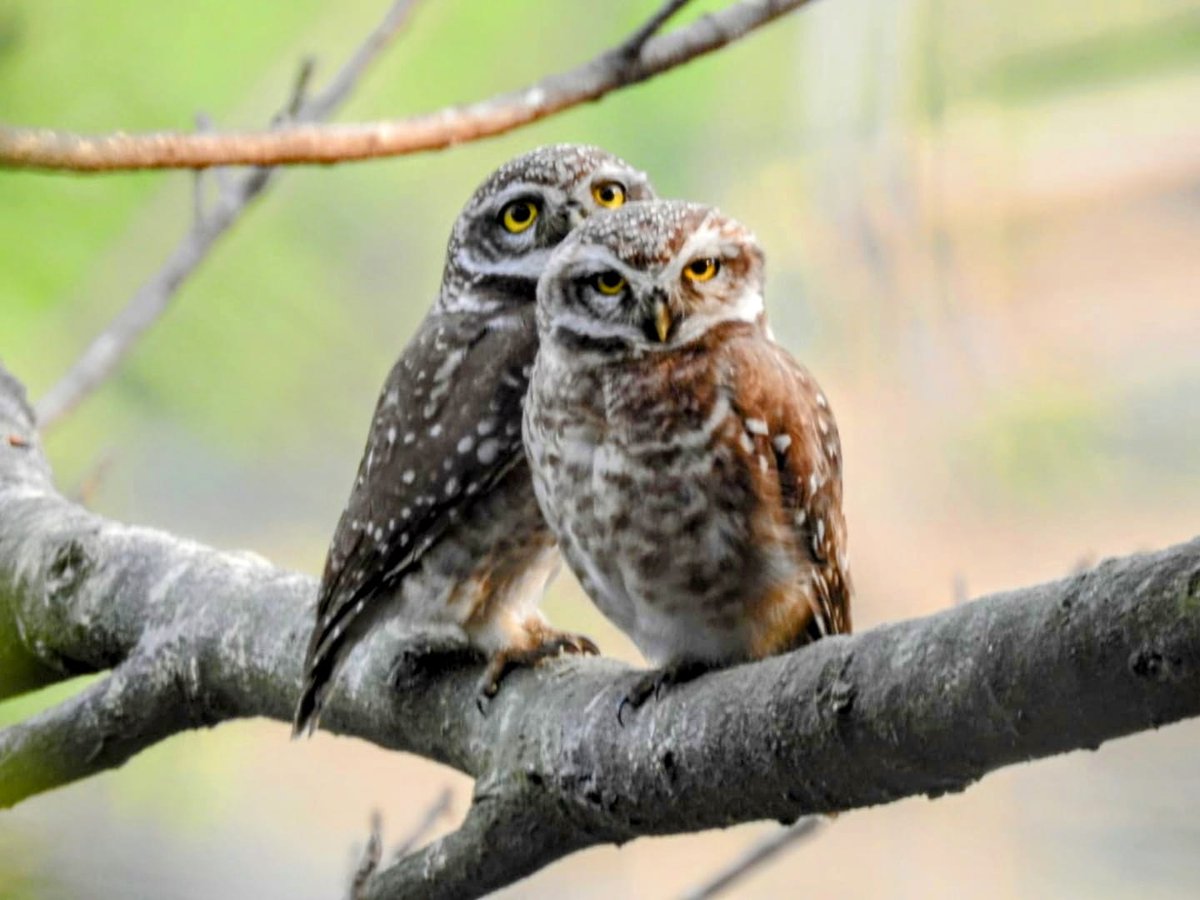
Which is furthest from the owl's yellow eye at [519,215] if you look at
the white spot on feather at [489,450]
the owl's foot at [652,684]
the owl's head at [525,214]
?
the owl's foot at [652,684]

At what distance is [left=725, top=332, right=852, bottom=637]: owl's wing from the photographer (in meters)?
1.50

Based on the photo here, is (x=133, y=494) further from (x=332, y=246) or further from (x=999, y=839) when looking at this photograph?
(x=999, y=839)

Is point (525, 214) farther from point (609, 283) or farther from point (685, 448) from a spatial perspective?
point (685, 448)

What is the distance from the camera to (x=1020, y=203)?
250cm

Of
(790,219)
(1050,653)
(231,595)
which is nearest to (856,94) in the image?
(790,219)

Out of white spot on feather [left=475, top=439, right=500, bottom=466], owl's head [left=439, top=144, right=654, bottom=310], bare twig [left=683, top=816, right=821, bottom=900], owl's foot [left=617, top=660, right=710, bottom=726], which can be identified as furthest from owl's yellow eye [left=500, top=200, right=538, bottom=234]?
bare twig [left=683, top=816, right=821, bottom=900]

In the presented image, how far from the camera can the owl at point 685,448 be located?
4.92 ft

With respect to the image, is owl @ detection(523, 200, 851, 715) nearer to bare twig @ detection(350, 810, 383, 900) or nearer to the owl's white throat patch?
the owl's white throat patch

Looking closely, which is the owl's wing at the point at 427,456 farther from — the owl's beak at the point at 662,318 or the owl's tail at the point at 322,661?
the owl's beak at the point at 662,318

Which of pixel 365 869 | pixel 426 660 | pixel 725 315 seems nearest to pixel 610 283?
pixel 725 315

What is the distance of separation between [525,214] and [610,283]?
42 centimetres

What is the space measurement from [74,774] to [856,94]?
1460 mm

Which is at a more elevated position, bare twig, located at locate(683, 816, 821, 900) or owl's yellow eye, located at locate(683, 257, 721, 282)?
owl's yellow eye, located at locate(683, 257, 721, 282)

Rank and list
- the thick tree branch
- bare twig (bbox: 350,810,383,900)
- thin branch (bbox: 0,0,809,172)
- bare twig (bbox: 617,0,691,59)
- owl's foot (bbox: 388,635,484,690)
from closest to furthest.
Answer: the thick tree branch
thin branch (bbox: 0,0,809,172)
bare twig (bbox: 350,810,383,900)
bare twig (bbox: 617,0,691,59)
owl's foot (bbox: 388,635,484,690)
